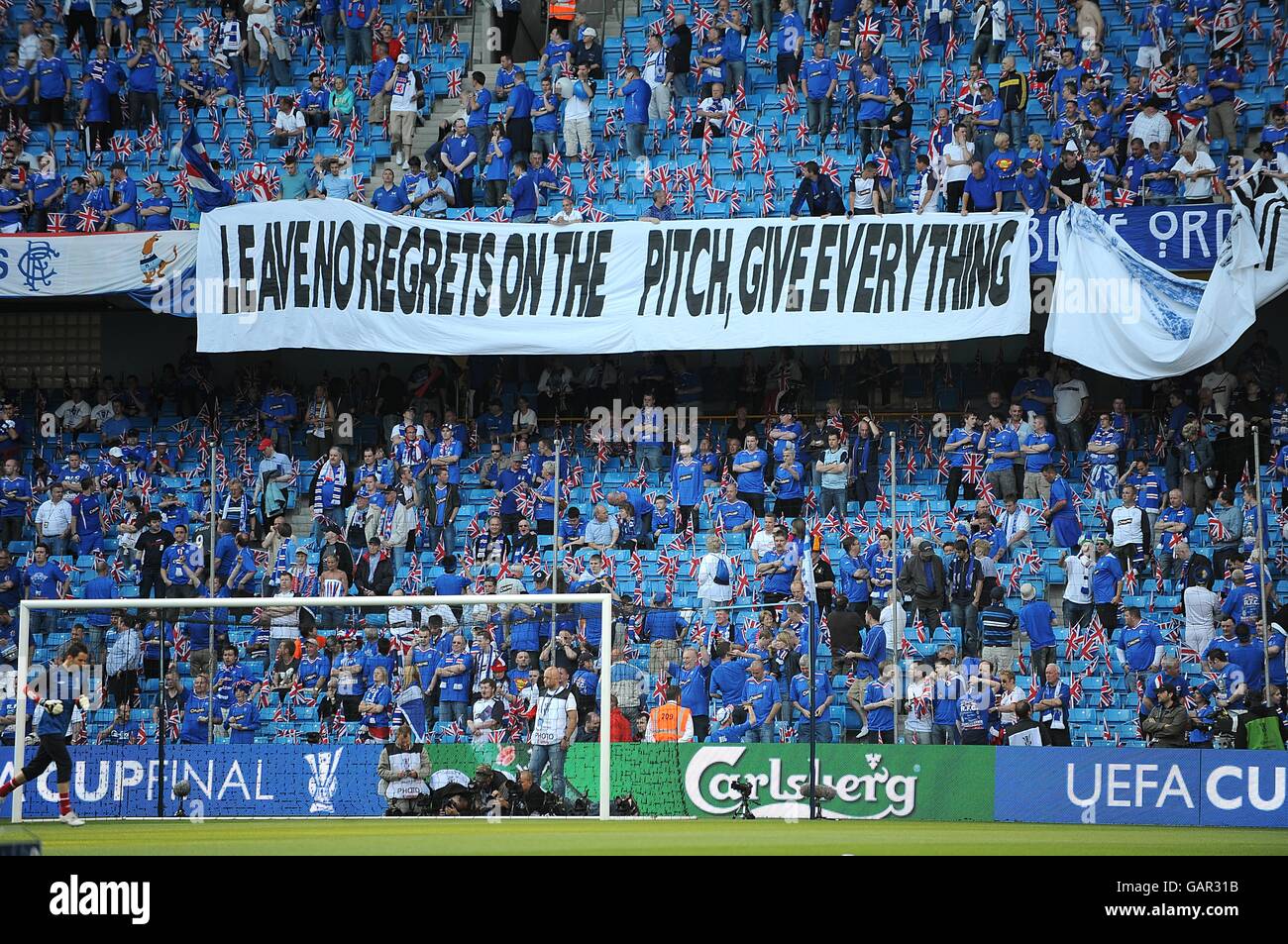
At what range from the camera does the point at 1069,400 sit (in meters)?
20.7

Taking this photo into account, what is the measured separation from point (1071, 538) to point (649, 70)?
9134 mm

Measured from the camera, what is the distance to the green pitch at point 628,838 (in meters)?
11.3

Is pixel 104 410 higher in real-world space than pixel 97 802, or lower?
higher

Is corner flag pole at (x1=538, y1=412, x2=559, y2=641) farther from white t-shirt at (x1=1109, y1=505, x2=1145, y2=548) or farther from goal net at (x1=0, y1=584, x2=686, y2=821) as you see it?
white t-shirt at (x1=1109, y1=505, x2=1145, y2=548)

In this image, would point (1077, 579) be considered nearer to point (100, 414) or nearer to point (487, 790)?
point (487, 790)

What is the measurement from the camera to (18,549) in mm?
21875

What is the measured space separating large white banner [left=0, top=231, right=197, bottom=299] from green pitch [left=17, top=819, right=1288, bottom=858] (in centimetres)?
872

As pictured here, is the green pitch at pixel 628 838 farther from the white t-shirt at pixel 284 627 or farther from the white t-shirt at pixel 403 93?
the white t-shirt at pixel 403 93

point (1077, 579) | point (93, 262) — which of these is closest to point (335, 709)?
point (1077, 579)

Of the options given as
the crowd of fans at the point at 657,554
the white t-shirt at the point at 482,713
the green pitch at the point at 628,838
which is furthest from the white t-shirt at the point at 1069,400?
the white t-shirt at the point at 482,713
